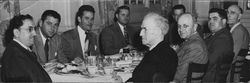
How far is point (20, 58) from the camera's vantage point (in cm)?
240

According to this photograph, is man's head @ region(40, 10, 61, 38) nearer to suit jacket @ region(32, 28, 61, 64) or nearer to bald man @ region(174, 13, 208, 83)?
suit jacket @ region(32, 28, 61, 64)

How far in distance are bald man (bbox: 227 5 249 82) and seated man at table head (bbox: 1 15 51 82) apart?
88.8 inches

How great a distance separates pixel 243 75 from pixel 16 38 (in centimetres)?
427

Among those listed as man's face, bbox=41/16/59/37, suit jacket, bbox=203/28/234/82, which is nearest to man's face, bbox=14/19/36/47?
man's face, bbox=41/16/59/37

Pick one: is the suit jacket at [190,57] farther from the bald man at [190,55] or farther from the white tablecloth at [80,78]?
the white tablecloth at [80,78]

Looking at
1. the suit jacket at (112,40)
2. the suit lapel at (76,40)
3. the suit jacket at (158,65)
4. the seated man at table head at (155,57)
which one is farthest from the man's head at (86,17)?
the suit jacket at (158,65)

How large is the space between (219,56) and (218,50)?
0.07m

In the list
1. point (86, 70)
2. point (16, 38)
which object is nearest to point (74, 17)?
point (86, 70)

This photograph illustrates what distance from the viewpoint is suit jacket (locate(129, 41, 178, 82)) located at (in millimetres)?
2146

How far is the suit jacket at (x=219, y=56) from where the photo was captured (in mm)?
2994

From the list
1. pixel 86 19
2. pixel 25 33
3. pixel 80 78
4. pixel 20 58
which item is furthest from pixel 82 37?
pixel 20 58

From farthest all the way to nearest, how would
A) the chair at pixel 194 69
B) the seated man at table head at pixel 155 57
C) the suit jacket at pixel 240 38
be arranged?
the suit jacket at pixel 240 38, the chair at pixel 194 69, the seated man at table head at pixel 155 57

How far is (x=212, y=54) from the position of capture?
3.27 m

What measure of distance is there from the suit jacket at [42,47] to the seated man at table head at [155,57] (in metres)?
1.67
